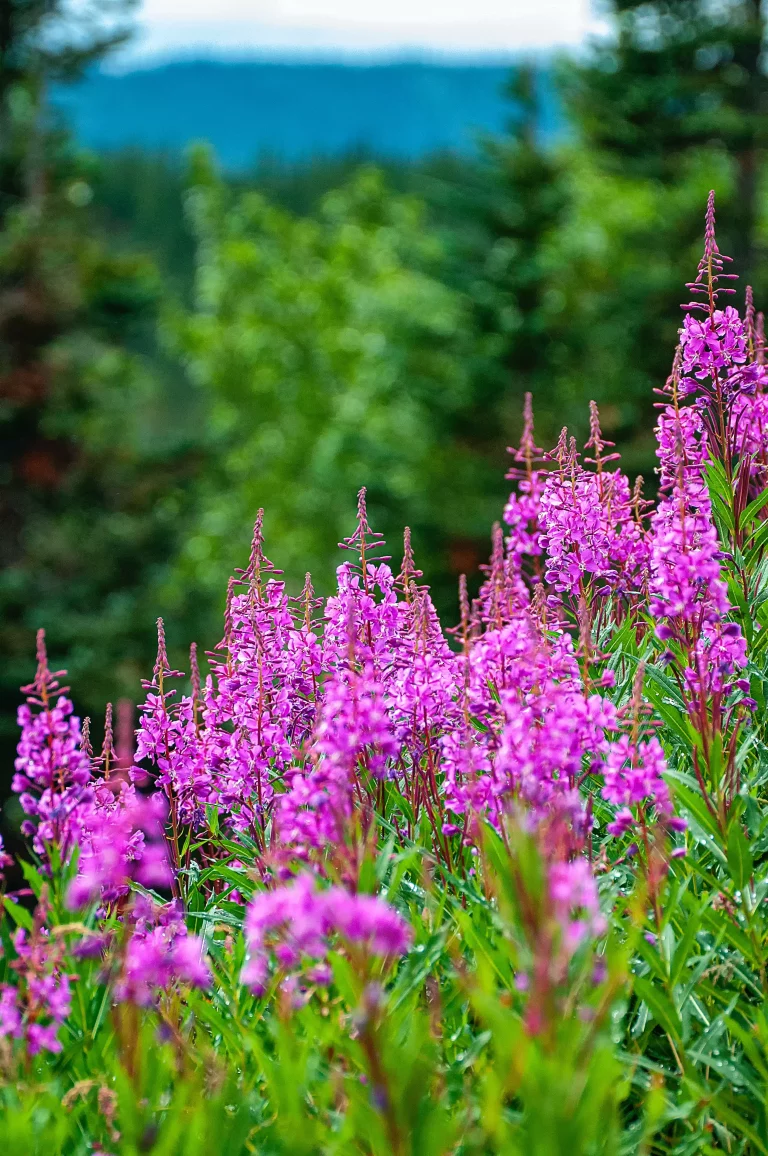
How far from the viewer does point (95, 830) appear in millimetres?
3621

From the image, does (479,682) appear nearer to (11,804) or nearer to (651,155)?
(11,804)

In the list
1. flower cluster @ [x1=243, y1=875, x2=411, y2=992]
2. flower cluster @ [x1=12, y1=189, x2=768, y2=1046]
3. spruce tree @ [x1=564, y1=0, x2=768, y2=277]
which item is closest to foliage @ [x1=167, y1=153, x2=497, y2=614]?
spruce tree @ [x1=564, y1=0, x2=768, y2=277]

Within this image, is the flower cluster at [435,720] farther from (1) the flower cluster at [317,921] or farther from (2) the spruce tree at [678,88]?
(2) the spruce tree at [678,88]

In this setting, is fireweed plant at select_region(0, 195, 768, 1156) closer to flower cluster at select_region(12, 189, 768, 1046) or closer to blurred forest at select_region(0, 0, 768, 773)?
flower cluster at select_region(12, 189, 768, 1046)

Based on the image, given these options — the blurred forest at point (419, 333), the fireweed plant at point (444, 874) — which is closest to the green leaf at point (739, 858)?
the fireweed plant at point (444, 874)

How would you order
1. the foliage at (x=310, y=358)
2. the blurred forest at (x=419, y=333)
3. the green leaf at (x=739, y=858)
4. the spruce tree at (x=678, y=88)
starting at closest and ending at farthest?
the green leaf at (x=739, y=858) → the blurred forest at (x=419, y=333) → the spruce tree at (x=678, y=88) → the foliage at (x=310, y=358)

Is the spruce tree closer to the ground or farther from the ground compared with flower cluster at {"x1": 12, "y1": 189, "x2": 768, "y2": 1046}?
farther from the ground

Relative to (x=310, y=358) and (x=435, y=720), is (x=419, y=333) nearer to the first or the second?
(x=310, y=358)

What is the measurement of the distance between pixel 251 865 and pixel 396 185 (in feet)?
268

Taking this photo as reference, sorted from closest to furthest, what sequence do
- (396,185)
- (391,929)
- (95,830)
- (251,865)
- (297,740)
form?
(391,929) < (95,830) < (251,865) < (297,740) < (396,185)

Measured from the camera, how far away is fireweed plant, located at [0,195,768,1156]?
237cm

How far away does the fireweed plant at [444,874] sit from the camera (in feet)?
7.79

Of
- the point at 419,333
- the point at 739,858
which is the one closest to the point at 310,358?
the point at 419,333

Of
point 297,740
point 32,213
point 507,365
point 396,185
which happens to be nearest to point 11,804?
point 32,213
